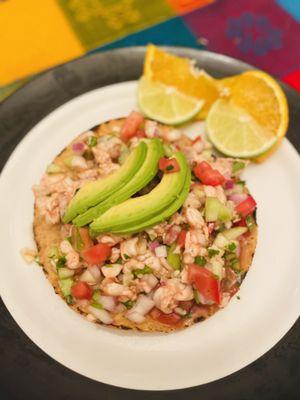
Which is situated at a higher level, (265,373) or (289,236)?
(289,236)

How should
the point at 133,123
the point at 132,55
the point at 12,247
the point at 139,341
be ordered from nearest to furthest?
the point at 139,341
the point at 12,247
the point at 133,123
the point at 132,55

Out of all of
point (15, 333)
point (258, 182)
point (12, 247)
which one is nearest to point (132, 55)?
point (258, 182)

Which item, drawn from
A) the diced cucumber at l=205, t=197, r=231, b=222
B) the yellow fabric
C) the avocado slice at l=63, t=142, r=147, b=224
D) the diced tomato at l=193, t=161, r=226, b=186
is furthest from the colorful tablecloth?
the diced cucumber at l=205, t=197, r=231, b=222

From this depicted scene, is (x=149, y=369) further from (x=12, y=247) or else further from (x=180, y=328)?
(x=12, y=247)

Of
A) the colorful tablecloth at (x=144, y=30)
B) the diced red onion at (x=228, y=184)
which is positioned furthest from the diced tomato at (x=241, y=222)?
the colorful tablecloth at (x=144, y=30)

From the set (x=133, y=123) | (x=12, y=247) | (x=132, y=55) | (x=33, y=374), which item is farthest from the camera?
(x=132, y=55)

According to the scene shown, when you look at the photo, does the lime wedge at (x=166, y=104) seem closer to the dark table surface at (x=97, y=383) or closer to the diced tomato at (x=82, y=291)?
the diced tomato at (x=82, y=291)
